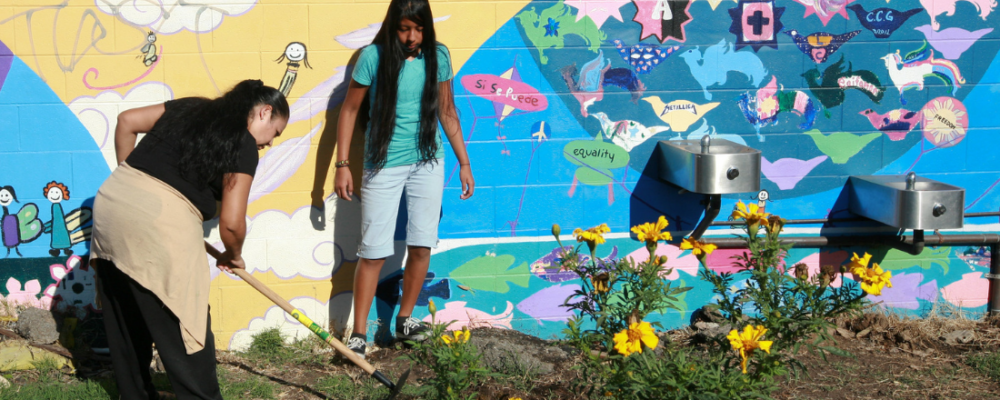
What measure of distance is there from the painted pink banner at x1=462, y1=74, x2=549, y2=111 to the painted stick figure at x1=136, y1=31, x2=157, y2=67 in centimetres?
151

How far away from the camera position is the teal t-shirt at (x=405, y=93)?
3539 millimetres

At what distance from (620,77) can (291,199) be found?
181 centimetres

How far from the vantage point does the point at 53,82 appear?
12.2 feet

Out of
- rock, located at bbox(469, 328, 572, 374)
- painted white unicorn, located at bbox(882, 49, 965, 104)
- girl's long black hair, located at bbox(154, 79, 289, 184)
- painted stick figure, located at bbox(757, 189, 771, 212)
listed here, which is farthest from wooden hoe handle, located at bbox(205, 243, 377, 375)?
painted white unicorn, located at bbox(882, 49, 965, 104)

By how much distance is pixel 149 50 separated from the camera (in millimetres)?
3721

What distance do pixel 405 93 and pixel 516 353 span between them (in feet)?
4.36

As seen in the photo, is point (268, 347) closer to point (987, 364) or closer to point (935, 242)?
point (987, 364)

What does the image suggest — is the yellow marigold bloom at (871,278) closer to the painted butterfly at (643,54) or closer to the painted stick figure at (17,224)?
the painted butterfly at (643,54)

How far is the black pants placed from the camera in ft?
8.84

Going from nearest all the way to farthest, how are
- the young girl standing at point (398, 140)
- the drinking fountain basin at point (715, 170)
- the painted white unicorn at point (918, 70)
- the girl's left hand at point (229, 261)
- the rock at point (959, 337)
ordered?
the girl's left hand at point (229, 261) → the young girl standing at point (398, 140) → the drinking fountain basin at point (715, 170) → the rock at point (959, 337) → the painted white unicorn at point (918, 70)

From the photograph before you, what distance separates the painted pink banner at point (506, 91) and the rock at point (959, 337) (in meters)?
2.44

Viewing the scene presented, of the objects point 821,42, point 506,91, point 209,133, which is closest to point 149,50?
point 209,133

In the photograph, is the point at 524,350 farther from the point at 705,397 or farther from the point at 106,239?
the point at 106,239

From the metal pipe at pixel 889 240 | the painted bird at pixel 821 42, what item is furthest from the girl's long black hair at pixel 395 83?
the metal pipe at pixel 889 240
